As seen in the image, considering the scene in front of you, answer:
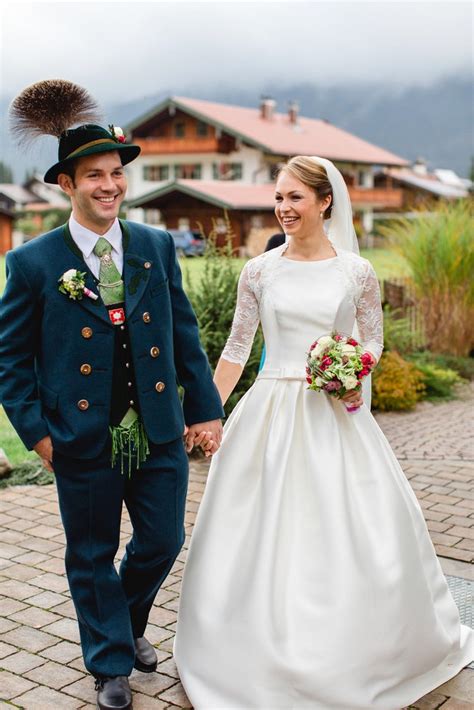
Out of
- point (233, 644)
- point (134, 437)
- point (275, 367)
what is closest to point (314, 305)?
point (275, 367)

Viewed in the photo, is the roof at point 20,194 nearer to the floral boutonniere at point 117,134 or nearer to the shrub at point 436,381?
the shrub at point 436,381

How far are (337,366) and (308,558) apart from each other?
80 centimetres

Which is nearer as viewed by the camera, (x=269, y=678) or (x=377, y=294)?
(x=269, y=678)

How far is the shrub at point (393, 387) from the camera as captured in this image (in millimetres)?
9961

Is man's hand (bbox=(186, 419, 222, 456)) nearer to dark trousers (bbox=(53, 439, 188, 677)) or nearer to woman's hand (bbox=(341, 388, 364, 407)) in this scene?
dark trousers (bbox=(53, 439, 188, 677))

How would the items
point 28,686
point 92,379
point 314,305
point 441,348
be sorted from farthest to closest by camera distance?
1. point 441,348
2. point 314,305
3. point 28,686
4. point 92,379

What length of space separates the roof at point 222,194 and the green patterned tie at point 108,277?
40468 mm

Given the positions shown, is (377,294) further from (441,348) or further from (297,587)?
(441,348)

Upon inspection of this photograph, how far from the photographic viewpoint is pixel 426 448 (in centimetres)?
823

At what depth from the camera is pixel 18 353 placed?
3.39 metres

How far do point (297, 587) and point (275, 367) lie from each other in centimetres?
104

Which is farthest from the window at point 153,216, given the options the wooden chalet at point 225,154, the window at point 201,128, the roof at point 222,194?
the window at point 201,128

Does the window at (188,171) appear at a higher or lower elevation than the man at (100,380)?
higher

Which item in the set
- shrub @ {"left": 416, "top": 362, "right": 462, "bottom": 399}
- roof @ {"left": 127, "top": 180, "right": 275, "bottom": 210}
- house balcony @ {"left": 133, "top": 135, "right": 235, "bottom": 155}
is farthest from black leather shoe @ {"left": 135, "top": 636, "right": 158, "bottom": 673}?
house balcony @ {"left": 133, "top": 135, "right": 235, "bottom": 155}
